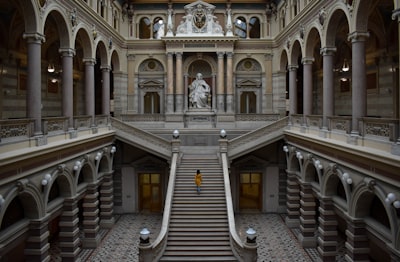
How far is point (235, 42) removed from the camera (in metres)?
30.9

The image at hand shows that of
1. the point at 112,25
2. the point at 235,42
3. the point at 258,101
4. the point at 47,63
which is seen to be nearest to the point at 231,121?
the point at 258,101

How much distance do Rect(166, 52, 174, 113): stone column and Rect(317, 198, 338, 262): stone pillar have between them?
601 inches

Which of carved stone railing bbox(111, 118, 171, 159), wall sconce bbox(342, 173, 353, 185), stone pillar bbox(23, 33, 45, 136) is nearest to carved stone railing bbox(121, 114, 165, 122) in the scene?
carved stone railing bbox(111, 118, 171, 159)

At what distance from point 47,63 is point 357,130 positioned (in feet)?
65.9

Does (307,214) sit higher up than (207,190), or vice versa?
(207,190)

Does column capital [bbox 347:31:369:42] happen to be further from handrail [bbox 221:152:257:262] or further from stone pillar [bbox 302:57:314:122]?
handrail [bbox 221:152:257:262]

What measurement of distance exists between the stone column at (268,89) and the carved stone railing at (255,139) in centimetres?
653

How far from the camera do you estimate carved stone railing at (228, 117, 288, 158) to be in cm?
2403

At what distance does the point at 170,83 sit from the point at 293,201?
42.6ft

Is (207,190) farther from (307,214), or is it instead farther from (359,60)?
(359,60)

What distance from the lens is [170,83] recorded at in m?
30.5

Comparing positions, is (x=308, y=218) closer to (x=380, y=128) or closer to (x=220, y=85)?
(x=380, y=128)

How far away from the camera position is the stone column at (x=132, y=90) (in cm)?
3161

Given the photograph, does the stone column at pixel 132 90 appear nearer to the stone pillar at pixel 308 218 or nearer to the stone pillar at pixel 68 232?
the stone pillar at pixel 68 232
